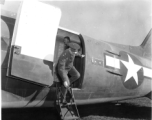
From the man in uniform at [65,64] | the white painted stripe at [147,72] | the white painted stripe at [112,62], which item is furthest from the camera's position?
the white painted stripe at [147,72]

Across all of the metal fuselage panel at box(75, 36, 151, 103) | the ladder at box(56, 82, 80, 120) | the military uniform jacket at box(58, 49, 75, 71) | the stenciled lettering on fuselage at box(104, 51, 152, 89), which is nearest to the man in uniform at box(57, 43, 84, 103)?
the military uniform jacket at box(58, 49, 75, 71)

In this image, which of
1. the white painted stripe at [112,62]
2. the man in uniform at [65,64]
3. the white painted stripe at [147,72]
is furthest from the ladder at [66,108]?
the white painted stripe at [147,72]

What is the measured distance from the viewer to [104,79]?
5195 millimetres

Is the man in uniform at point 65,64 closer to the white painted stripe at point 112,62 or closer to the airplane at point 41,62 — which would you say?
the airplane at point 41,62

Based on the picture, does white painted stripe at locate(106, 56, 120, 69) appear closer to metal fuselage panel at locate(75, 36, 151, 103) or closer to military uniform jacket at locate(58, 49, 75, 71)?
metal fuselage panel at locate(75, 36, 151, 103)

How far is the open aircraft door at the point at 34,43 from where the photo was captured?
3689 millimetres

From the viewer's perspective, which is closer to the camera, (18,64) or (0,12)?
(18,64)

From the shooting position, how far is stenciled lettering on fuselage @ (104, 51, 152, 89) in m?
5.44

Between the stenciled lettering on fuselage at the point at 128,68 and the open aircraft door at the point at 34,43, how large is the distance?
1.96 metres

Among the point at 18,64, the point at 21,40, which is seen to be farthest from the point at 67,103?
the point at 21,40

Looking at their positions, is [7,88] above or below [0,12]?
below

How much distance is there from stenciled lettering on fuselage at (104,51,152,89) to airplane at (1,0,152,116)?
4 centimetres

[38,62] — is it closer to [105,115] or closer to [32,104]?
[32,104]

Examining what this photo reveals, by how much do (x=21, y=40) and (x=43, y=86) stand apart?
1.16m
